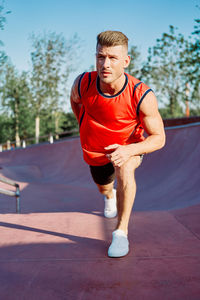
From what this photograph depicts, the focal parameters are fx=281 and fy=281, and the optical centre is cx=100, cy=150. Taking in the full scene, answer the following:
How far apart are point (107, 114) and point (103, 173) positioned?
2.53 feet

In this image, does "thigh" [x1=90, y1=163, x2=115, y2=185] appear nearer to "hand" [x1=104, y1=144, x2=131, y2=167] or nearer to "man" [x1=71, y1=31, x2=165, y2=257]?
"man" [x1=71, y1=31, x2=165, y2=257]

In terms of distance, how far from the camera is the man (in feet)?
7.23

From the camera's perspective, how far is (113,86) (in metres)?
2.34

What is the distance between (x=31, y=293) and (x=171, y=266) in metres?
0.92

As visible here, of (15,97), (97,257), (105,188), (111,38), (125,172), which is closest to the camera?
(97,257)

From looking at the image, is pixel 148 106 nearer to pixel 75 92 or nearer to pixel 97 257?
pixel 75 92

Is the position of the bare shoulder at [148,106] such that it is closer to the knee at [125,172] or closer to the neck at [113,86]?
the neck at [113,86]

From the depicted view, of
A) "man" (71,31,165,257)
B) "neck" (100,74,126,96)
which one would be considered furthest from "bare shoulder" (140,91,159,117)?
"neck" (100,74,126,96)

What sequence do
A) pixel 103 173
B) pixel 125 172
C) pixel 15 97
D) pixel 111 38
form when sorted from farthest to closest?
pixel 15 97 < pixel 103 173 < pixel 125 172 < pixel 111 38

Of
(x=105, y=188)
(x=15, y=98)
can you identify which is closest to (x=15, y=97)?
(x=15, y=98)

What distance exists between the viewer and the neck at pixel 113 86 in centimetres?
233

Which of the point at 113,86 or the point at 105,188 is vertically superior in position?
the point at 113,86

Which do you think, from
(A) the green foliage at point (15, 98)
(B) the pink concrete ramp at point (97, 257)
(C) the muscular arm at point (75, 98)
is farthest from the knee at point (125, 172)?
(A) the green foliage at point (15, 98)

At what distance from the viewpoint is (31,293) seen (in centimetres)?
153
